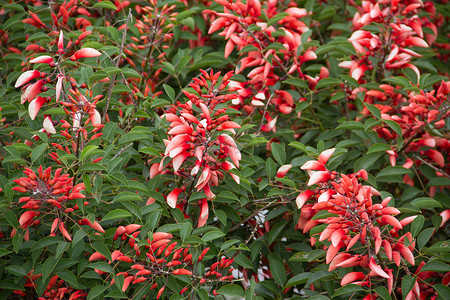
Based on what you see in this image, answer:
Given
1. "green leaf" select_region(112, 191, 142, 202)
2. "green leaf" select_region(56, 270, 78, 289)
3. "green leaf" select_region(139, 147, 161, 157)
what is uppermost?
"green leaf" select_region(139, 147, 161, 157)

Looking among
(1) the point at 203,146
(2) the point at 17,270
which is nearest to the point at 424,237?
(1) the point at 203,146

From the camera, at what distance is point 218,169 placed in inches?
67.9

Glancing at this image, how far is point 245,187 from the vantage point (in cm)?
173

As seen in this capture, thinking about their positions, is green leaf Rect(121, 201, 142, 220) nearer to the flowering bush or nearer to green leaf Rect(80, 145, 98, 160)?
the flowering bush

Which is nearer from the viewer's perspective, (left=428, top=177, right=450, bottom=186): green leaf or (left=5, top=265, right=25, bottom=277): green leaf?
(left=5, top=265, right=25, bottom=277): green leaf

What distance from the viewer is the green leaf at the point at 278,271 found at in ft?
6.16

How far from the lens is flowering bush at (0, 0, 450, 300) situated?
1.59 meters

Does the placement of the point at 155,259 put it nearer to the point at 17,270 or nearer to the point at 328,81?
the point at 17,270

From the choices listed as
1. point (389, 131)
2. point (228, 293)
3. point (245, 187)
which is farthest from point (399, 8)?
point (228, 293)

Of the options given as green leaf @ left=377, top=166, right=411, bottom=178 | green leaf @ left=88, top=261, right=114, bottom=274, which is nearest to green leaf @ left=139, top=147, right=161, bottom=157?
green leaf @ left=88, top=261, right=114, bottom=274

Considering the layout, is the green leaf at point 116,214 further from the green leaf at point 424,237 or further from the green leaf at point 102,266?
the green leaf at point 424,237

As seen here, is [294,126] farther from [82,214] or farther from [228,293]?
[82,214]

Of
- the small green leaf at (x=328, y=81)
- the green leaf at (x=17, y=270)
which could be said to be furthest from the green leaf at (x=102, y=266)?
the small green leaf at (x=328, y=81)

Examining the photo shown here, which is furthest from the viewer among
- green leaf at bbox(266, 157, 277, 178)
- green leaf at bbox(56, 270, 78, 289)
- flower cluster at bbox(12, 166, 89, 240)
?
green leaf at bbox(266, 157, 277, 178)
